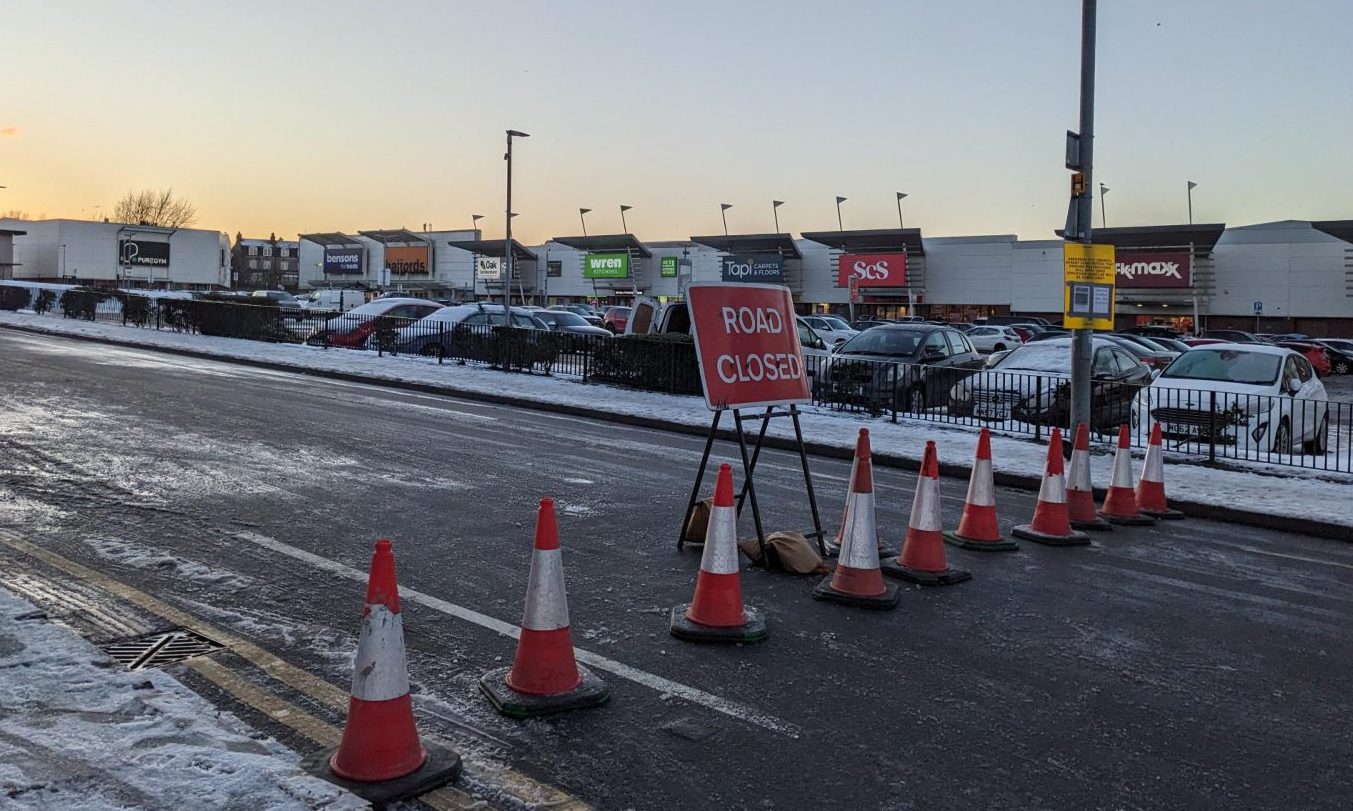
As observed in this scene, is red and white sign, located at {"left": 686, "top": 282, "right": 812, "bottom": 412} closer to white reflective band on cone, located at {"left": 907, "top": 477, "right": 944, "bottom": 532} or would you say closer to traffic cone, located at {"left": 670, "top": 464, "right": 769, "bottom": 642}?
white reflective band on cone, located at {"left": 907, "top": 477, "right": 944, "bottom": 532}

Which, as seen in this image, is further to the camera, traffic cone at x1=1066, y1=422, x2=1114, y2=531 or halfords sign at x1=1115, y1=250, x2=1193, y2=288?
halfords sign at x1=1115, y1=250, x2=1193, y2=288

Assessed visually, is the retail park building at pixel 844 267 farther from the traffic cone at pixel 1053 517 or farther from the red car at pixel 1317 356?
the traffic cone at pixel 1053 517

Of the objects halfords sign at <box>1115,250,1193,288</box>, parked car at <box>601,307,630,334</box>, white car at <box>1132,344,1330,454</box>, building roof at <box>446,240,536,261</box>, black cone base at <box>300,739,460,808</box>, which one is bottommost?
black cone base at <box>300,739,460,808</box>

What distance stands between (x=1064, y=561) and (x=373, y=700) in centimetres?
551

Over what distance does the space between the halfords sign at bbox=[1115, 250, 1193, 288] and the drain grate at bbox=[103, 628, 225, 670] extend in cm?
5217

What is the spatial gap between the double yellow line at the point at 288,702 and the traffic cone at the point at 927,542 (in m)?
3.68

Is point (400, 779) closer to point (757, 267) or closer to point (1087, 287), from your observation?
point (1087, 287)

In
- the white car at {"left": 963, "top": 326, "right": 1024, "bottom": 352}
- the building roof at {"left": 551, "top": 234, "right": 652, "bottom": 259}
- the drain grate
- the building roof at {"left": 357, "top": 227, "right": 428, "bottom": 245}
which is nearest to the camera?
the drain grate

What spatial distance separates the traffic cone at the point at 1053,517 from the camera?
8094mm

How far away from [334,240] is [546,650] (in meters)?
92.8

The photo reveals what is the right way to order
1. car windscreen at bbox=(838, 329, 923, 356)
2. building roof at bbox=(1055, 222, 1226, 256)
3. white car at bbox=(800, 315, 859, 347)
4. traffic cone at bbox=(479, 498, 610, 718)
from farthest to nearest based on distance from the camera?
building roof at bbox=(1055, 222, 1226, 256) < white car at bbox=(800, 315, 859, 347) < car windscreen at bbox=(838, 329, 923, 356) < traffic cone at bbox=(479, 498, 610, 718)

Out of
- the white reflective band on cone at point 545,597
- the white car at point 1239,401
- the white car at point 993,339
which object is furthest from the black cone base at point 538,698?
the white car at point 993,339

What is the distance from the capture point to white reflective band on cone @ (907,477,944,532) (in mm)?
6715

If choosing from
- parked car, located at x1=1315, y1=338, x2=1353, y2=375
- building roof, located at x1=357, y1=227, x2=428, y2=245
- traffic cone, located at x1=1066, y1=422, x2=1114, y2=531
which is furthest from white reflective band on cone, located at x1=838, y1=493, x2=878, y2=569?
building roof, located at x1=357, y1=227, x2=428, y2=245
